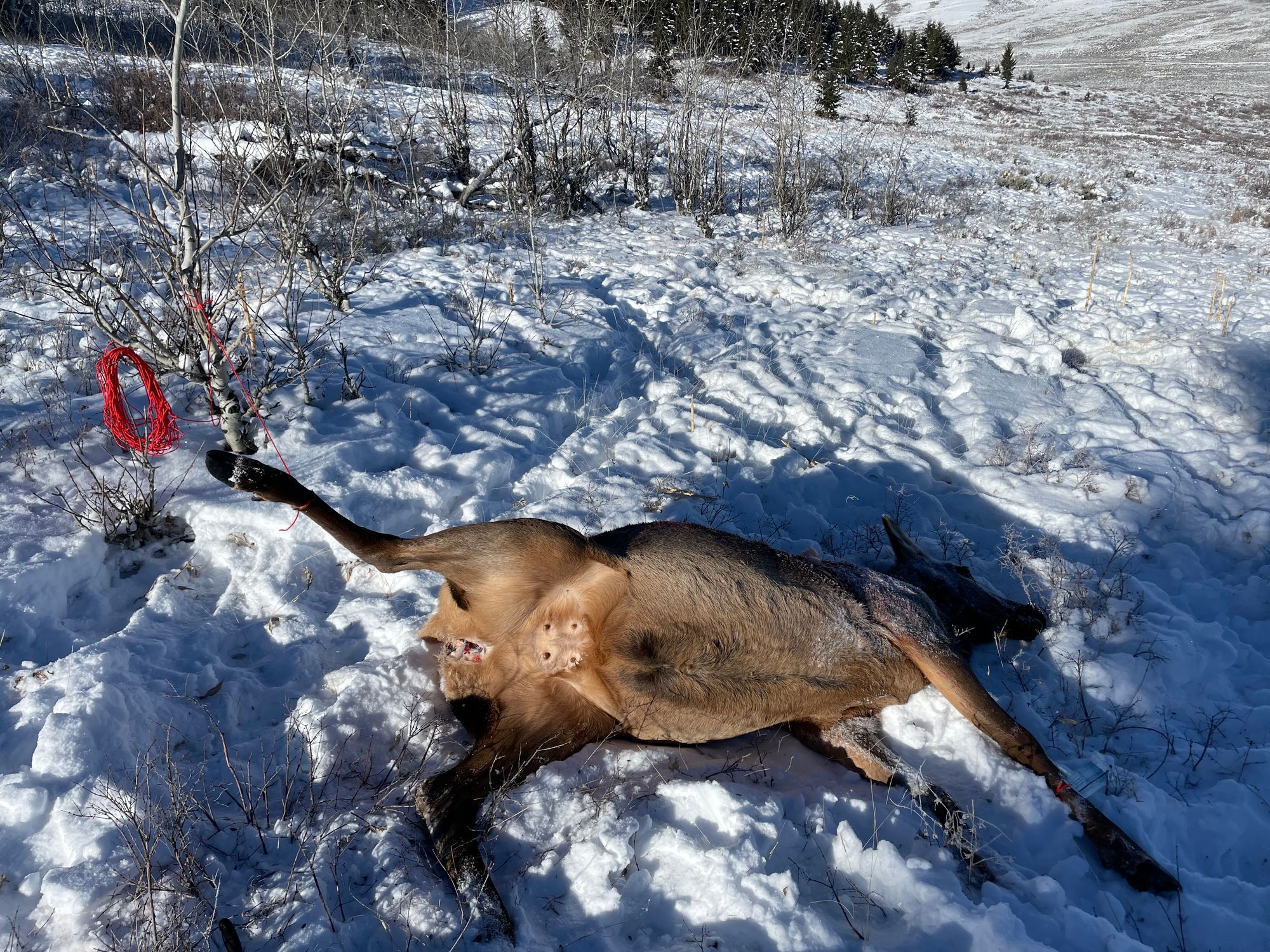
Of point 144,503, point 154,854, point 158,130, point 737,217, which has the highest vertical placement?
point 158,130

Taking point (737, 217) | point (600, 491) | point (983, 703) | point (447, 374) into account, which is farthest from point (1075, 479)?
point (737, 217)

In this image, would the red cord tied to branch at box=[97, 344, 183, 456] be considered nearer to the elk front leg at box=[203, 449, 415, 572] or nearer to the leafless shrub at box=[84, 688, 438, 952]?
the elk front leg at box=[203, 449, 415, 572]

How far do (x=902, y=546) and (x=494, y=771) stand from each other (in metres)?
2.45

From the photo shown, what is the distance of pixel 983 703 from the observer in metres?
2.67

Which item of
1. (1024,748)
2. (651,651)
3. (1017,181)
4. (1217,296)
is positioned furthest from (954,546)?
(1017,181)

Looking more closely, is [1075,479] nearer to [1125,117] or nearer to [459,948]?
[459,948]

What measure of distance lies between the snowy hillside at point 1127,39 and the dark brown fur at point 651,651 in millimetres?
48420

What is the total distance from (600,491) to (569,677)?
6.25 ft

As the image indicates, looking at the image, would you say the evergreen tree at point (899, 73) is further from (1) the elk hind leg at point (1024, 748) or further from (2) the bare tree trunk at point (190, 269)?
(1) the elk hind leg at point (1024, 748)

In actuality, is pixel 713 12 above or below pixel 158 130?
above

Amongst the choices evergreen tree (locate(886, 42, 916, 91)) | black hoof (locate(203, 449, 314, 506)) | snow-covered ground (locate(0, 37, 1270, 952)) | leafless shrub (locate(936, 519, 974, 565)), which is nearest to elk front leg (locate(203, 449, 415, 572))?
black hoof (locate(203, 449, 314, 506))

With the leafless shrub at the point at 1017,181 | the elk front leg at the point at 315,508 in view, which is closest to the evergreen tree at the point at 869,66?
the leafless shrub at the point at 1017,181

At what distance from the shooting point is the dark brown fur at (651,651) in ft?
7.86

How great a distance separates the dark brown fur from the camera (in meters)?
2.40
